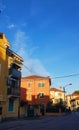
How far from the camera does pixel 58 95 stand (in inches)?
3947

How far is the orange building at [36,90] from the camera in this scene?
74312 mm

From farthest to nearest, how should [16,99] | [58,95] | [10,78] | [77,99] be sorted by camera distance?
1. [77,99]
2. [58,95]
3. [16,99]
4. [10,78]

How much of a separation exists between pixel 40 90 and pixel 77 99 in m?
68.5

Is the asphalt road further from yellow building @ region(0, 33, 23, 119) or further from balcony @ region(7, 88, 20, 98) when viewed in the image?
balcony @ region(7, 88, 20, 98)

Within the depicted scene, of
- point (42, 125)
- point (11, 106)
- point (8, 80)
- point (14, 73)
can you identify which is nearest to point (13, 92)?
point (11, 106)

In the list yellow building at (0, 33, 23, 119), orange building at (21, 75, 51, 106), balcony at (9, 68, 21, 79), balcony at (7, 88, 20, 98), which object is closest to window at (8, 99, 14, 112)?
yellow building at (0, 33, 23, 119)

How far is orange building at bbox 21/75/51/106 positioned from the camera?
7431 centimetres

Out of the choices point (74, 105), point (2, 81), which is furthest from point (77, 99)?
point (2, 81)

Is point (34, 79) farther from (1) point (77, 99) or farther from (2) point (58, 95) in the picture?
(1) point (77, 99)

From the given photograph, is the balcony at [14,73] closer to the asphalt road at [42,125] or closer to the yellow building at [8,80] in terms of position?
the yellow building at [8,80]

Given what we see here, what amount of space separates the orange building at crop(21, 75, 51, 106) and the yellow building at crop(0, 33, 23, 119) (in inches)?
1131

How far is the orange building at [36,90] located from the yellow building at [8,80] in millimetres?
28720

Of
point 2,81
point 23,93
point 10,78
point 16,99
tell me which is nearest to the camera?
point 2,81

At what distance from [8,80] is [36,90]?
35503 millimetres
